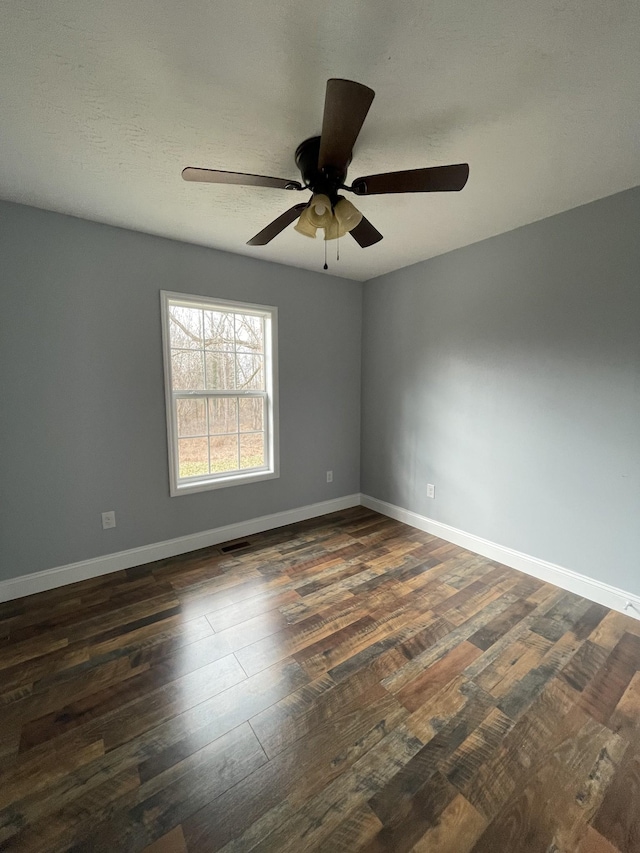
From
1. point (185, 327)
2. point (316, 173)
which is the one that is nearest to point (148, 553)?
point (185, 327)

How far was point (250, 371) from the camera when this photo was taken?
3076 mm

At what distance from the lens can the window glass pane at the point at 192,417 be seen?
2770 mm

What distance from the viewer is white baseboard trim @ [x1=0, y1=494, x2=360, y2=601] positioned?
86.5 inches

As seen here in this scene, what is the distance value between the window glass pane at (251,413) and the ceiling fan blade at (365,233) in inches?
66.8

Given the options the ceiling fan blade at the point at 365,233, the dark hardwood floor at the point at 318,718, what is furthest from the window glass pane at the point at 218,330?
the dark hardwood floor at the point at 318,718

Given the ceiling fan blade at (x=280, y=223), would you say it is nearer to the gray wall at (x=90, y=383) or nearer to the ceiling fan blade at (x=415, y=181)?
the ceiling fan blade at (x=415, y=181)

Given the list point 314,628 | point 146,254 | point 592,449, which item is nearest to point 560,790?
point 314,628

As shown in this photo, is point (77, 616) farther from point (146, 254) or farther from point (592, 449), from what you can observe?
point (592, 449)

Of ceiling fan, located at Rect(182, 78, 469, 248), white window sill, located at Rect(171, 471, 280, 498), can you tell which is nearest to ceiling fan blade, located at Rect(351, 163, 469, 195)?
ceiling fan, located at Rect(182, 78, 469, 248)

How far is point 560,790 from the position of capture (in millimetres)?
1128

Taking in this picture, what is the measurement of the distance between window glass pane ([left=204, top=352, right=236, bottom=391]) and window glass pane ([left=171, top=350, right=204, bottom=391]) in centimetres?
7

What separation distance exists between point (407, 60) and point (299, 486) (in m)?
2.98

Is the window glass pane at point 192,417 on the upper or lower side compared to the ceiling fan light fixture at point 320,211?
lower

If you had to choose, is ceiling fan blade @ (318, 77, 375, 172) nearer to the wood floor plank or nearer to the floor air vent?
the wood floor plank
